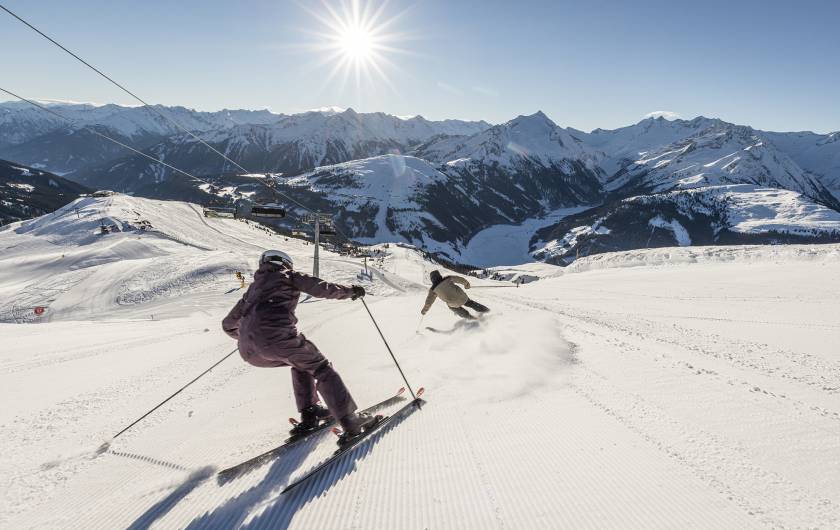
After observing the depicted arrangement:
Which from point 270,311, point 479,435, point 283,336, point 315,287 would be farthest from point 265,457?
point 479,435

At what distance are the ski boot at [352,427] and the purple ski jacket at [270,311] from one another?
97 cm

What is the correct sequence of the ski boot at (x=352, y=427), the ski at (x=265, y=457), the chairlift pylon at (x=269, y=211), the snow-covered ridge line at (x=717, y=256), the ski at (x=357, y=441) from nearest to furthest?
the ski at (x=357, y=441) < the ski at (x=265, y=457) < the ski boot at (x=352, y=427) < the snow-covered ridge line at (x=717, y=256) < the chairlift pylon at (x=269, y=211)

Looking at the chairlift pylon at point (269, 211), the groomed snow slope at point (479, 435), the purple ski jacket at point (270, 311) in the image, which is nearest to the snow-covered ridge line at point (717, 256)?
the groomed snow slope at point (479, 435)

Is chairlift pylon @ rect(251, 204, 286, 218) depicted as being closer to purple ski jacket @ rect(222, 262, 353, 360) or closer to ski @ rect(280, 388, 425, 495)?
purple ski jacket @ rect(222, 262, 353, 360)

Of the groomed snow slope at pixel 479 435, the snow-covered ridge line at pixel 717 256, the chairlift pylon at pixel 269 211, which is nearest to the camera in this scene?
the groomed snow slope at pixel 479 435

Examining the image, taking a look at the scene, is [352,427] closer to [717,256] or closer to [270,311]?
[270,311]

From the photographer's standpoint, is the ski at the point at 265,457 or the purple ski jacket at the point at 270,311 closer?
the ski at the point at 265,457

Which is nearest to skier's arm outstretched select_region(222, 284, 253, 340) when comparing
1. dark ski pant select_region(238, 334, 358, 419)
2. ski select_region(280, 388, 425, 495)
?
dark ski pant select_region(238, 334, 358, 419)

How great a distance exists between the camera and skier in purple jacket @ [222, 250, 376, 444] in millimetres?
4020

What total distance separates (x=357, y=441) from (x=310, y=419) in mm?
712

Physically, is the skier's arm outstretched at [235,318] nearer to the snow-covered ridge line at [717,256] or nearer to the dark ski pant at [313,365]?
the dark ski pant at [313,365]

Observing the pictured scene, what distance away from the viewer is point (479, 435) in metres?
3.95

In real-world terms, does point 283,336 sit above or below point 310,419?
above

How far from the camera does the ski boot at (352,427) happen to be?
3985 mm
